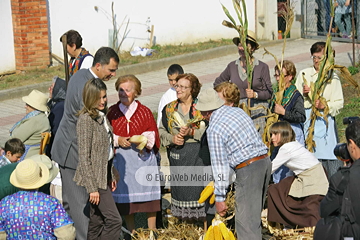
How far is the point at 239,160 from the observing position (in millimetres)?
5219

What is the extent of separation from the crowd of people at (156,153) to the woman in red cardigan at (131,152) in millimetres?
11

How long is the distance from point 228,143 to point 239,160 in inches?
7.1

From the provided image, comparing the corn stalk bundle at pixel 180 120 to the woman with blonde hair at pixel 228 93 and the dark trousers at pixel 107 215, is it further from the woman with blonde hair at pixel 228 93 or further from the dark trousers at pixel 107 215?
the dark trousers at pixel 107 215

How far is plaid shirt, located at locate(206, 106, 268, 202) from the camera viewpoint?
5168 millimetres

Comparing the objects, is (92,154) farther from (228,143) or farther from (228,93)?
(228,93)

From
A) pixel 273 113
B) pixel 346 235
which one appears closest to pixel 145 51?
pixel 273 113

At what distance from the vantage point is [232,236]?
5.32 meters

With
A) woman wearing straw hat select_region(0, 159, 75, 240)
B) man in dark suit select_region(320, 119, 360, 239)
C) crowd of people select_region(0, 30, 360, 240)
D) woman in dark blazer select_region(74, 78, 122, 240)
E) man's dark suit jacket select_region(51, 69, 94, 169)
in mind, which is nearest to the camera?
man in dark suit select_region(320, 119, 360, 239)

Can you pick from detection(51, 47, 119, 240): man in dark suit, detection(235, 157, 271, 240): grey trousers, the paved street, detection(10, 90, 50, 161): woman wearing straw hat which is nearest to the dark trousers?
detection(51, 47, 119, 240): man in dark suit

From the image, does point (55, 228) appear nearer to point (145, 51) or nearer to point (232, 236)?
point (232, 236)

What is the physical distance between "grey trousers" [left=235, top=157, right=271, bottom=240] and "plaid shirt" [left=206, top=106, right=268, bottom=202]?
0.11m

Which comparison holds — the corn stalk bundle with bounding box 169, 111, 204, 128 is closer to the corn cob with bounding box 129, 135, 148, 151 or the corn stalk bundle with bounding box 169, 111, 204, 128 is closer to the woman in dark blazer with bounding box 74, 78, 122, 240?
the corn cob with bounding box 129, 135, 148, 151

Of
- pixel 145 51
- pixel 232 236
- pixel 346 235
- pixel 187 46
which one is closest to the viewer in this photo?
pixel 346 235

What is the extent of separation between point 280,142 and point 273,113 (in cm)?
78
